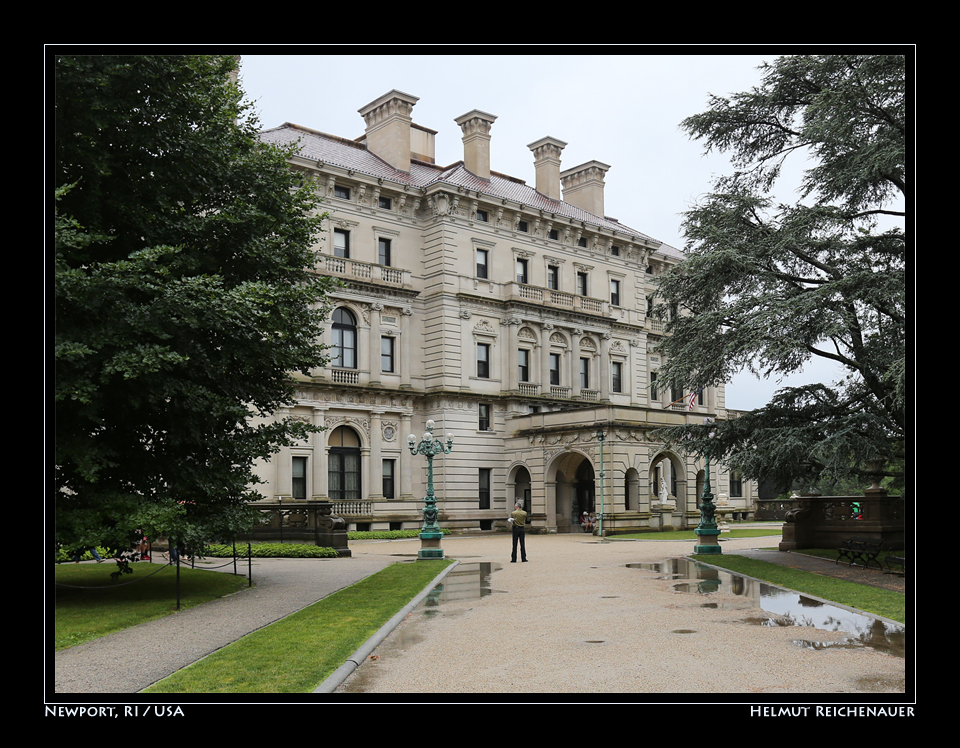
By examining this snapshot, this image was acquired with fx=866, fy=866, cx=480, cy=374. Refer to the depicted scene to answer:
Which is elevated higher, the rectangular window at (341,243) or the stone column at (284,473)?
the rectangular window at (341,243)

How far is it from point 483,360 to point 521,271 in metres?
5.93

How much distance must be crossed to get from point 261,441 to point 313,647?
7753 mm

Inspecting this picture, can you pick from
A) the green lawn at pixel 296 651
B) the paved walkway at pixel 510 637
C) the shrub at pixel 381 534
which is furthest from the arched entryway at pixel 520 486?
the green lawn at pixel 296 651

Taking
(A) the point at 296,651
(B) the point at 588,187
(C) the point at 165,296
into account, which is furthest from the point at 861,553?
(B) the point at 588,187

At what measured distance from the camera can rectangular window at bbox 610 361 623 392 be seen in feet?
174

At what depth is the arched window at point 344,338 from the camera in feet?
138

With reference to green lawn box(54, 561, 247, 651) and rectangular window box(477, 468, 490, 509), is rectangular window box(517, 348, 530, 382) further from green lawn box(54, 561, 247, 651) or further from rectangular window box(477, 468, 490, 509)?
green lawn box(54, 561, 247, 651)

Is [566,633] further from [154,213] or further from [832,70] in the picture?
[832,70]

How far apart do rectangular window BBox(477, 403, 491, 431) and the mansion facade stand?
8 cm

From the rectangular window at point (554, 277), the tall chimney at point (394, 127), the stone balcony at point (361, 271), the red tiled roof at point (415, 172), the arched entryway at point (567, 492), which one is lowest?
the arched entryway at point (567, 492)

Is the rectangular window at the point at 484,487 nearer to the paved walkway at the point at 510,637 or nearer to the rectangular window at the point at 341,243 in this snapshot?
the rectangular window at the point at 341,243

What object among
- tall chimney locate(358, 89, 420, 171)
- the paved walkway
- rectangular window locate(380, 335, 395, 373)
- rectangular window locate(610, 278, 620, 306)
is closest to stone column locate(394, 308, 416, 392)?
rectangular window locate(380, 335, 395, 373)

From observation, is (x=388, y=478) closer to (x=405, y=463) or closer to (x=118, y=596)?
(x=405, y=463)

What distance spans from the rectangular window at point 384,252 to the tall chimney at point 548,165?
14.5 meters
